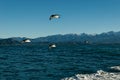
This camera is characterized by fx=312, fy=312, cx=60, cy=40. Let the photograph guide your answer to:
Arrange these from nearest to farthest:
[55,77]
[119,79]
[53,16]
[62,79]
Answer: [53,16]
[119,79]
[62,79]
[55,77]

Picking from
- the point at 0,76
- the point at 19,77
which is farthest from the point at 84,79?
the point at 0,76

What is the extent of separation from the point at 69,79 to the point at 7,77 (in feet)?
32.7

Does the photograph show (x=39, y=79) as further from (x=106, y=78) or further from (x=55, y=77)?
(x=106, y=78)

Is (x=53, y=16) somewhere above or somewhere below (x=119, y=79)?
above

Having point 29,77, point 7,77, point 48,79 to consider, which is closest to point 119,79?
point 48,79

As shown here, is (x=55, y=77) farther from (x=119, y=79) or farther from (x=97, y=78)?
(x=119, y=79)

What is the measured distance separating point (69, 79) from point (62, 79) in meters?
1.59

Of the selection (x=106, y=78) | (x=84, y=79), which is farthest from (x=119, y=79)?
(x=84, y=79)

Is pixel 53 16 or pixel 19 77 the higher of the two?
pixel 53 16

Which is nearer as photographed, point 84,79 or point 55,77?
point 84,79

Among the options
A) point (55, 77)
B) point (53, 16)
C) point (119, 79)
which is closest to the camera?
point (53, 16)

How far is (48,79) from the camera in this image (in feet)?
142

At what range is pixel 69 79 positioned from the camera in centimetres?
4012

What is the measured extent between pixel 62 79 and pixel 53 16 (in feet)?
47.2
